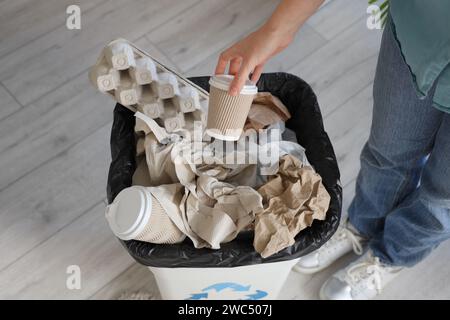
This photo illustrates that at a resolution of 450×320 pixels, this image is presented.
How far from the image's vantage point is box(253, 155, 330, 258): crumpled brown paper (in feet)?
2.40

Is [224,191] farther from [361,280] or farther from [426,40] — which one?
[361,280]

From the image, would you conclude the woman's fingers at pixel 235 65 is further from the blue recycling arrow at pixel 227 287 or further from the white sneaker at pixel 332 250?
the white sneaker at pixel 332 250

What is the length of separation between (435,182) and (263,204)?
0.28 m

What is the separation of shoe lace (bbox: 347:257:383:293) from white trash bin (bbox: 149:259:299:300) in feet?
0.69

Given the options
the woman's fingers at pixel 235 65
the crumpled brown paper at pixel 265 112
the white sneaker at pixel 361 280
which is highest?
the woman's fingers at pixel 235 65

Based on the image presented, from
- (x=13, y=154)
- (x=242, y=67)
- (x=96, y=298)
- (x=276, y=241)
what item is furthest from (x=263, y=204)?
(x=13, y=154)

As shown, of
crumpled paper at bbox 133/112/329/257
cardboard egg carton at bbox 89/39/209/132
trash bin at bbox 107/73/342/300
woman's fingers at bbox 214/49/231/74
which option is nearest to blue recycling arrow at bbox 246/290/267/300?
trash bin at bbox 107/73/342/300

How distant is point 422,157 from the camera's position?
0.86m

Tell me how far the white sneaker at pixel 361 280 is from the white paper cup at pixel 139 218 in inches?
20.3

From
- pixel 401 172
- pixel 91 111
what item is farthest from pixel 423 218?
pixel 91 111

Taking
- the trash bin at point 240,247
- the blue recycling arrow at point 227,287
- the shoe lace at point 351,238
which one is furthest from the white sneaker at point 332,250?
the blue recycling arrow at point 227,287

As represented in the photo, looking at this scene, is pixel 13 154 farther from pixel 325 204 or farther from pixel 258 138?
pixel 325 204

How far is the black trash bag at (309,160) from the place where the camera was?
0.74 meters

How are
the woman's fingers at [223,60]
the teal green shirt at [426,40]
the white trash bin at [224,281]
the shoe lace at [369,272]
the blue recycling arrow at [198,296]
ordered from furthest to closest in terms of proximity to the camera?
the shoe lace at [369,272], the blue recycling arrow at [198,296], the white trash bin at [224,281], the woman's fingers at [223,60], the teal green shirt at [426,40]
